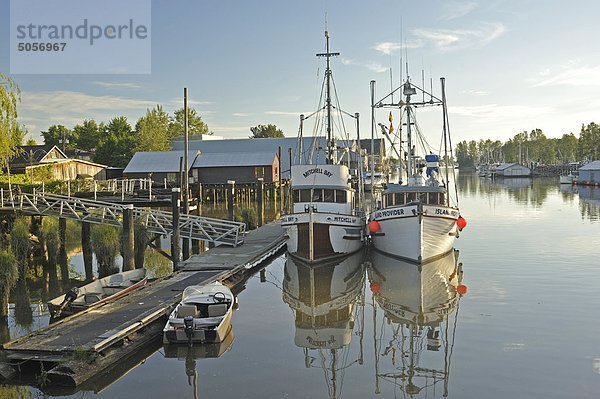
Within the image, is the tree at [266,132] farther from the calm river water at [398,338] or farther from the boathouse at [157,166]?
the calm river water at [398,338]

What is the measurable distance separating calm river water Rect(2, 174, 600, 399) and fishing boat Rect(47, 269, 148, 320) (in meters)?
1.25

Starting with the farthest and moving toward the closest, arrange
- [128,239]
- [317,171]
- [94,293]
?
[317,171]
[128,239]
[94,293]

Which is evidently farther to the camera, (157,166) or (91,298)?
(157,166)

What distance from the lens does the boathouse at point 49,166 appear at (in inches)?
1875

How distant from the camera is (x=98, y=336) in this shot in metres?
13.4

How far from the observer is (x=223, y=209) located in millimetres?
51781

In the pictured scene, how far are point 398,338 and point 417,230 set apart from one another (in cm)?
935

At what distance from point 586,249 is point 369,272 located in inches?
454

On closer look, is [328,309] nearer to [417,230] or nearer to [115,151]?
[417,230]

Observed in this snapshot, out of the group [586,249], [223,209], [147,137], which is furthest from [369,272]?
[147,137]

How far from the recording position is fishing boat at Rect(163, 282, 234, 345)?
14281mm

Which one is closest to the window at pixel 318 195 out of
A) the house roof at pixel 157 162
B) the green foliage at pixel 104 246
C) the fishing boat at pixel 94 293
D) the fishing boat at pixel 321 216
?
the fishing boat at pixel 321 216

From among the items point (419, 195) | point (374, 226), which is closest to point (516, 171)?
point (419, 195)

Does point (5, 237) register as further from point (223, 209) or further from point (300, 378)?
point (223, 209)
